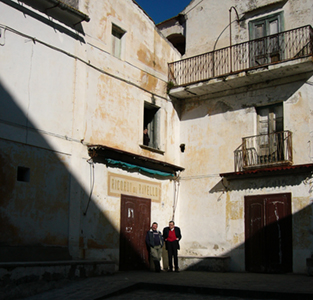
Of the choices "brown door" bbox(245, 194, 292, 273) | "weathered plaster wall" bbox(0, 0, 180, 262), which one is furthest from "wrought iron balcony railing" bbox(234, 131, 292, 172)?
"weathered plaster wall" bbox(0, 0, 180, 262)

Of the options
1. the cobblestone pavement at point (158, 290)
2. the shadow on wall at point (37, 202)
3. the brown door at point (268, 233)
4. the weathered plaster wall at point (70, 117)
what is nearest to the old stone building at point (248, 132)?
the brown door at point (268, 233)

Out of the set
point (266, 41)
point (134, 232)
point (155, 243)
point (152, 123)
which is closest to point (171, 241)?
point (155, 243)

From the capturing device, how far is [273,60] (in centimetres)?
1564

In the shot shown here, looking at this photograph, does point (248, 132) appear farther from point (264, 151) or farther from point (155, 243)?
point (155, 243)

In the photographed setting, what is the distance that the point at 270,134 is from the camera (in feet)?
48.8

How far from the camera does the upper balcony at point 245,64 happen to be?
47.9 feet

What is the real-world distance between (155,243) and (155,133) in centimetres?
432

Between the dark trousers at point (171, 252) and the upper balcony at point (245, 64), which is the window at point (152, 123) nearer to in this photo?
the upper balcony at point (245, 64)

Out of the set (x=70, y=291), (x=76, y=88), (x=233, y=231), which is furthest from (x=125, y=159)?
(x=70, y=291)

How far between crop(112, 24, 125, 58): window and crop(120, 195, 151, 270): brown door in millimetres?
5006

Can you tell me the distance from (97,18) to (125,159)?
4.72 meters

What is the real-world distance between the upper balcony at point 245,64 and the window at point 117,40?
8.79ft

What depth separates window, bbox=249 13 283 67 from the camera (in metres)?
15.5

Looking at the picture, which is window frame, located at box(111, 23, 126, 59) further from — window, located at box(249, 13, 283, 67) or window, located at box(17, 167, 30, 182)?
window, located at box(17, 167, 30, 182)
